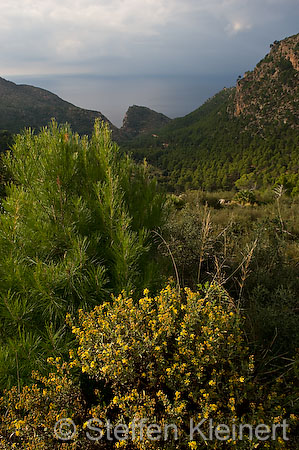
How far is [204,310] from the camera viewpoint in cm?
210

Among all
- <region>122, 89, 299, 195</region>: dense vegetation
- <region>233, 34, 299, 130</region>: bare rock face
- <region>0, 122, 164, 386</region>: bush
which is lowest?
<region>0, 122, 164, 386</region>: bush

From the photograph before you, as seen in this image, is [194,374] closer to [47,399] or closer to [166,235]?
[47,399]

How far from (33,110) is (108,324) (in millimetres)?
99526

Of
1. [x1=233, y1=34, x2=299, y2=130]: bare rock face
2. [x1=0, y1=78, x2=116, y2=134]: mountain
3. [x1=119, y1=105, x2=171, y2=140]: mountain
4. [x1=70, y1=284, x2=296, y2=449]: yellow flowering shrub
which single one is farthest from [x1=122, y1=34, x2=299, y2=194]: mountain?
[x1=119, y1=105, x2=171, y2=140]: mountain

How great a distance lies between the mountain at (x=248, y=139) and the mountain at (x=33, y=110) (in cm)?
2281

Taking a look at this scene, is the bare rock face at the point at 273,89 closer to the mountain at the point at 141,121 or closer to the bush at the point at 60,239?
the bush at the point at 60,239

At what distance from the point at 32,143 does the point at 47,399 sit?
222cm

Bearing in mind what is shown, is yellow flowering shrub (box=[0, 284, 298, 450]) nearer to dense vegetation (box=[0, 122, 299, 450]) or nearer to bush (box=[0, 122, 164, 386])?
dense vegetation (box=[0, 122, 299, 450])

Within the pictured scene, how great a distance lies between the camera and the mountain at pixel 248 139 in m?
45.3

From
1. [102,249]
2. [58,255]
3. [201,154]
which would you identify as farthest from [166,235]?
[201,154]

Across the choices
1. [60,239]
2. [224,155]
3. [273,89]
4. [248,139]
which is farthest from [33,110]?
[60,239]

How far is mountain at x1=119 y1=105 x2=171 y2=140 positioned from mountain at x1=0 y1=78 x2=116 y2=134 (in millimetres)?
22514

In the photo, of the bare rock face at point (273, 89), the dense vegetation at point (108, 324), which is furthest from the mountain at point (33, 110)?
the dense vegetation at point (108, 324)

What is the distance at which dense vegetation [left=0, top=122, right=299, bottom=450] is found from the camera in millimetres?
1815
